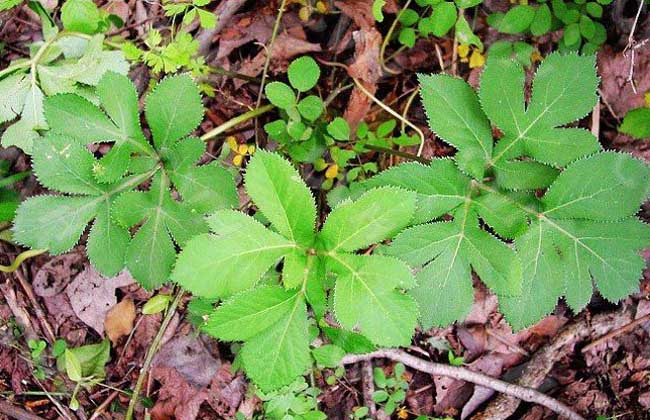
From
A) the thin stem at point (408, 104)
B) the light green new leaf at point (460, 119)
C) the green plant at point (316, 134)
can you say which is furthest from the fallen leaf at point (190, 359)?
the light green new leaf at point (460, 119)

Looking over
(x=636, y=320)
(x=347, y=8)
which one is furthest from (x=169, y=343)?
(x=636, y=320)

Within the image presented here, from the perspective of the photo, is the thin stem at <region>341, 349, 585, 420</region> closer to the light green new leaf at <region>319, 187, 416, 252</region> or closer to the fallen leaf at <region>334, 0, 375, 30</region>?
the light green new leaf at <region>319, 187, 416, 252</region>

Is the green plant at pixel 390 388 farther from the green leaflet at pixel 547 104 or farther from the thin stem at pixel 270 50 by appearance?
the thin stem at pixel 270 50

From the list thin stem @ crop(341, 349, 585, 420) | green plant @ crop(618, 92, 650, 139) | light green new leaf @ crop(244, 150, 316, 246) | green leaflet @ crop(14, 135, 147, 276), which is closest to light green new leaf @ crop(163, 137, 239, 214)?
green leaflet @ crop(14, 135, 147, 276)

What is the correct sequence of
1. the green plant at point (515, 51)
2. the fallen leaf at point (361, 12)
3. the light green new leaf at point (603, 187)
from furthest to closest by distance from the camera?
1. the fallen leaf at point (361, 12)
2. the green plant at point (515, 51)
3. the light green new leaf at point (603, 187)

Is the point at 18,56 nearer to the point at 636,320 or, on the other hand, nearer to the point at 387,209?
the point at 387,209
